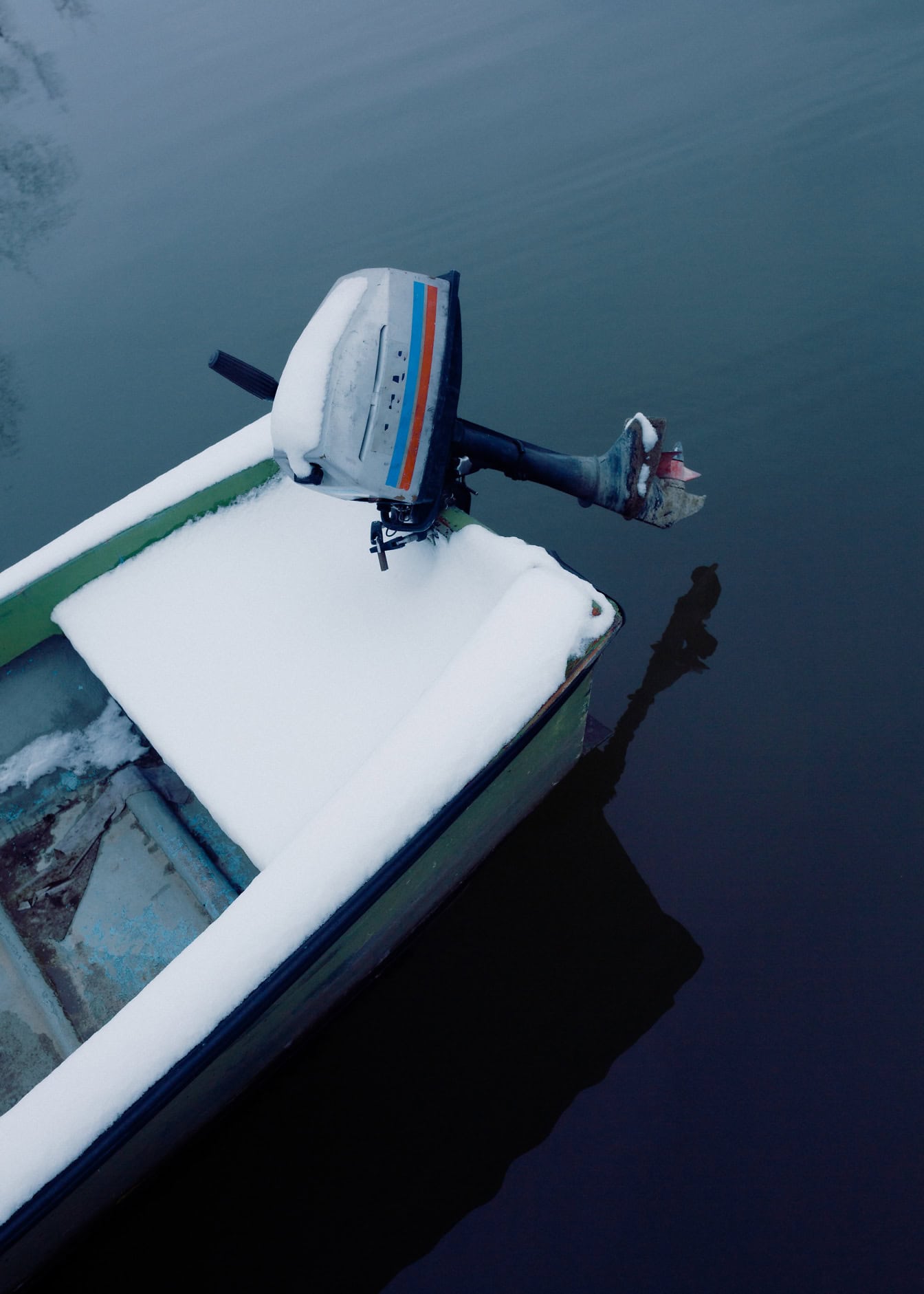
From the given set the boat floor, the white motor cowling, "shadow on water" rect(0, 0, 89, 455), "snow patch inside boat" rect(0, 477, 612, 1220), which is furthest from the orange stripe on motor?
"shadow on water" rect(0, 0, 89, 455)

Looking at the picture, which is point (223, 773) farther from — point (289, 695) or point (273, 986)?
point (273, 986)

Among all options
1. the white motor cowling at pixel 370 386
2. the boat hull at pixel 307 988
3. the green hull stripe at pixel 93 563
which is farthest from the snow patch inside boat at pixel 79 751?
the white motor cowling at pixel 370 386

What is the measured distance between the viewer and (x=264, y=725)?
2.29m

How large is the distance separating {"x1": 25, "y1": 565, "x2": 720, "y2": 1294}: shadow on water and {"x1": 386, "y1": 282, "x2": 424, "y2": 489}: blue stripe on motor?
1.52m

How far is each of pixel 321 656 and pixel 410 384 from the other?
856mm

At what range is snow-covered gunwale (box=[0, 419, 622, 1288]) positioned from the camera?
5.67ft

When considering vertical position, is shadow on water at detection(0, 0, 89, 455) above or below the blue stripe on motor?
above

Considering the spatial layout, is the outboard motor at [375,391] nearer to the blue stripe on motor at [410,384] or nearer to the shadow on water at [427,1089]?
the blue stripe on motor at [410,384]

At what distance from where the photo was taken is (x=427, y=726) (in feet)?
6.40

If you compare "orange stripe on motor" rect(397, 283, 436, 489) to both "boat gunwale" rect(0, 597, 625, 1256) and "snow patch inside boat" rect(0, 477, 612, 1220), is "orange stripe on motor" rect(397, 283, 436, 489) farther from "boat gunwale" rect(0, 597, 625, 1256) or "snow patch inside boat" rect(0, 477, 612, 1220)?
"boat gunwale" rect(0, 597, 625, 1256)

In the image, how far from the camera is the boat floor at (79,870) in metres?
2.46

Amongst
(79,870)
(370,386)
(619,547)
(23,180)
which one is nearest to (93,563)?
(79,870)

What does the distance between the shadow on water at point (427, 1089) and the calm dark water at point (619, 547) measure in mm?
11

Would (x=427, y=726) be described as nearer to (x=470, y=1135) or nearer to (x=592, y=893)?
(x=592, y=893)
